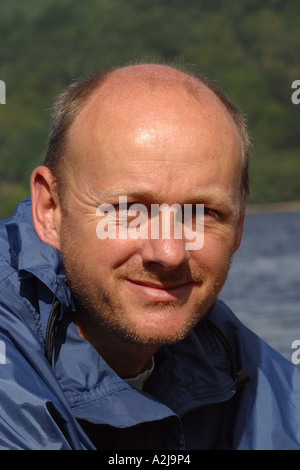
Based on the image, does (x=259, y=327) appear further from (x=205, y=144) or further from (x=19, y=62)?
(x=19, y=62)

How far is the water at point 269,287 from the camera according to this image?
52.7ft

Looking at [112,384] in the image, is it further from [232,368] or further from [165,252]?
[232,368]

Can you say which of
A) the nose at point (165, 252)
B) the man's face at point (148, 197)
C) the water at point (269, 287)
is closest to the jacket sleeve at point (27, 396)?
the man's face at point (148, 197)

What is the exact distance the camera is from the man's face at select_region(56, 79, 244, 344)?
2.70 metres

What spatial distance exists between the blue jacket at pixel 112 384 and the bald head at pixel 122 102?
259 millimetres

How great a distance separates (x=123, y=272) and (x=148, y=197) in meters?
0.26

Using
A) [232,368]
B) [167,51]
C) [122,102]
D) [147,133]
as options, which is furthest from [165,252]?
[167,51]

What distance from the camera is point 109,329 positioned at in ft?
9.51

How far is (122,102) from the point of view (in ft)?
9.20

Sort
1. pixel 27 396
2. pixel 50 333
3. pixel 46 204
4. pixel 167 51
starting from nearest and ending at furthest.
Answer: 1. pixel 27 396
2. pixel 50 333
3. pixel 46 204
4. pixel 167 51

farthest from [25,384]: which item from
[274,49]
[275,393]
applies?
[274,49]

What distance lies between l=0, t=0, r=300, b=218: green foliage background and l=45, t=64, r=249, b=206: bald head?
4702 centimetres

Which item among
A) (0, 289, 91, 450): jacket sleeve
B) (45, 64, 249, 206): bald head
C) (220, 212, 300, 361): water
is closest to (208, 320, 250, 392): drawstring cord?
(45, 64, 249, 206): bald head

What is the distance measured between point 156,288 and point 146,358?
43cm
